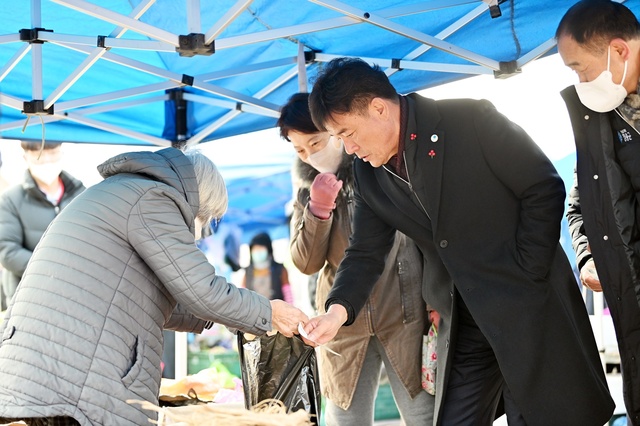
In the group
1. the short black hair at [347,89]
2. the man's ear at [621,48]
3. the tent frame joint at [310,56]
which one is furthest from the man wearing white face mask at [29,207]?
the man's ear at [621,48]

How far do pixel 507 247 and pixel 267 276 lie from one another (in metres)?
4.19

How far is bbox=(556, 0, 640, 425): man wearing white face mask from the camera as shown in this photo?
2244 mm

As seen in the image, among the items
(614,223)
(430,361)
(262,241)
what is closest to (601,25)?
(614,223)

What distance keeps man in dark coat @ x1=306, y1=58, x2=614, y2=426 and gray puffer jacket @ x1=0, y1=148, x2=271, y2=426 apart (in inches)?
17.8

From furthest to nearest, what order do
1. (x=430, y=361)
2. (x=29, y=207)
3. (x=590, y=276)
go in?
(x=29, y=207) → (x=430, y=361) → (x=590, y=276)

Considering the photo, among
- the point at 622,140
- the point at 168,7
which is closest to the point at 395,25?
the point at 168,7

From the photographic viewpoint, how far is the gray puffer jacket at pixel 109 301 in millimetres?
2172

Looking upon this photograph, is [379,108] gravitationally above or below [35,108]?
below

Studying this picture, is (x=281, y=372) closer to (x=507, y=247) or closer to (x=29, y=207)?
(x=507, y=247)

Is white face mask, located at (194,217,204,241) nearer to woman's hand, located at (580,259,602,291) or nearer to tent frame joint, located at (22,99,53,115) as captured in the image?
woman's hand, located at (580,259,602,291)

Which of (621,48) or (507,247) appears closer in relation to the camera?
(621,48)

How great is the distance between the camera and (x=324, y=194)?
306 cm

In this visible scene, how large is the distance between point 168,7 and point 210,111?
1.16 meters

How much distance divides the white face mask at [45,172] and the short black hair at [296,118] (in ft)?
9.64
